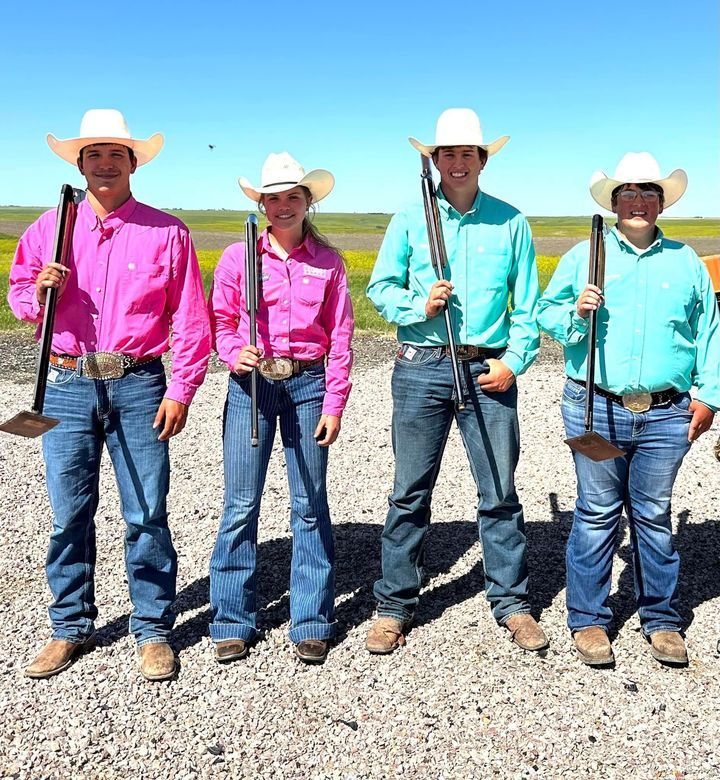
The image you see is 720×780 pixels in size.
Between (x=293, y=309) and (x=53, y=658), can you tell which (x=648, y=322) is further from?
(x=53, y=658)

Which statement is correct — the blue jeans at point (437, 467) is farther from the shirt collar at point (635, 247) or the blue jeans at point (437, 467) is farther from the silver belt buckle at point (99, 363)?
the silver belt buckle at point (99, 363)

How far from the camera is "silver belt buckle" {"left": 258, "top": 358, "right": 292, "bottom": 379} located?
4348 millimetres

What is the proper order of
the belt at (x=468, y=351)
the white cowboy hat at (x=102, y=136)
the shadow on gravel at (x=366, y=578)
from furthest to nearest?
the shadow on gravel at (x=366, y=578) → the belt at (x=468, y=351) → the white cowboy hat at (x=102, y=136)

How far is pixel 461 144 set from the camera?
432 centimetres

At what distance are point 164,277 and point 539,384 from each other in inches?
307

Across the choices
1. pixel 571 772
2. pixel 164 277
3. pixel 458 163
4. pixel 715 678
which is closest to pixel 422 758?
pixel 571 772

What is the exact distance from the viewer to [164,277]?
4164 mm

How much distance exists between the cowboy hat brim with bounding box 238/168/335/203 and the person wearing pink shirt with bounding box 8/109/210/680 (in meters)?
0.44

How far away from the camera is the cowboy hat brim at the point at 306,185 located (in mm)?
4203

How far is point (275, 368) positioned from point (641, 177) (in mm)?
2223

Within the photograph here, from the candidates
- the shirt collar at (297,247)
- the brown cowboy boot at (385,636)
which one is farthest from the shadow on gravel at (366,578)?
the shirt collar at (297,247)

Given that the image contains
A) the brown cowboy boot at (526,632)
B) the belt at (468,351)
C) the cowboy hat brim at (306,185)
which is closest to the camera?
the cowboy hat brim at (306,185)

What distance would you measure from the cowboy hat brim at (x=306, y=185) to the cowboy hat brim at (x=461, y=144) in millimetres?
542

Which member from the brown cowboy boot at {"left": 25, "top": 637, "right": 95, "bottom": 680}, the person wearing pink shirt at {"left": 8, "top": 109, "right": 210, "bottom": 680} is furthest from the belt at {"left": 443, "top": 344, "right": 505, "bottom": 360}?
the brown cowboy boot at {"left": 25, "top": 637, "right": 95, "bottom": 680}
